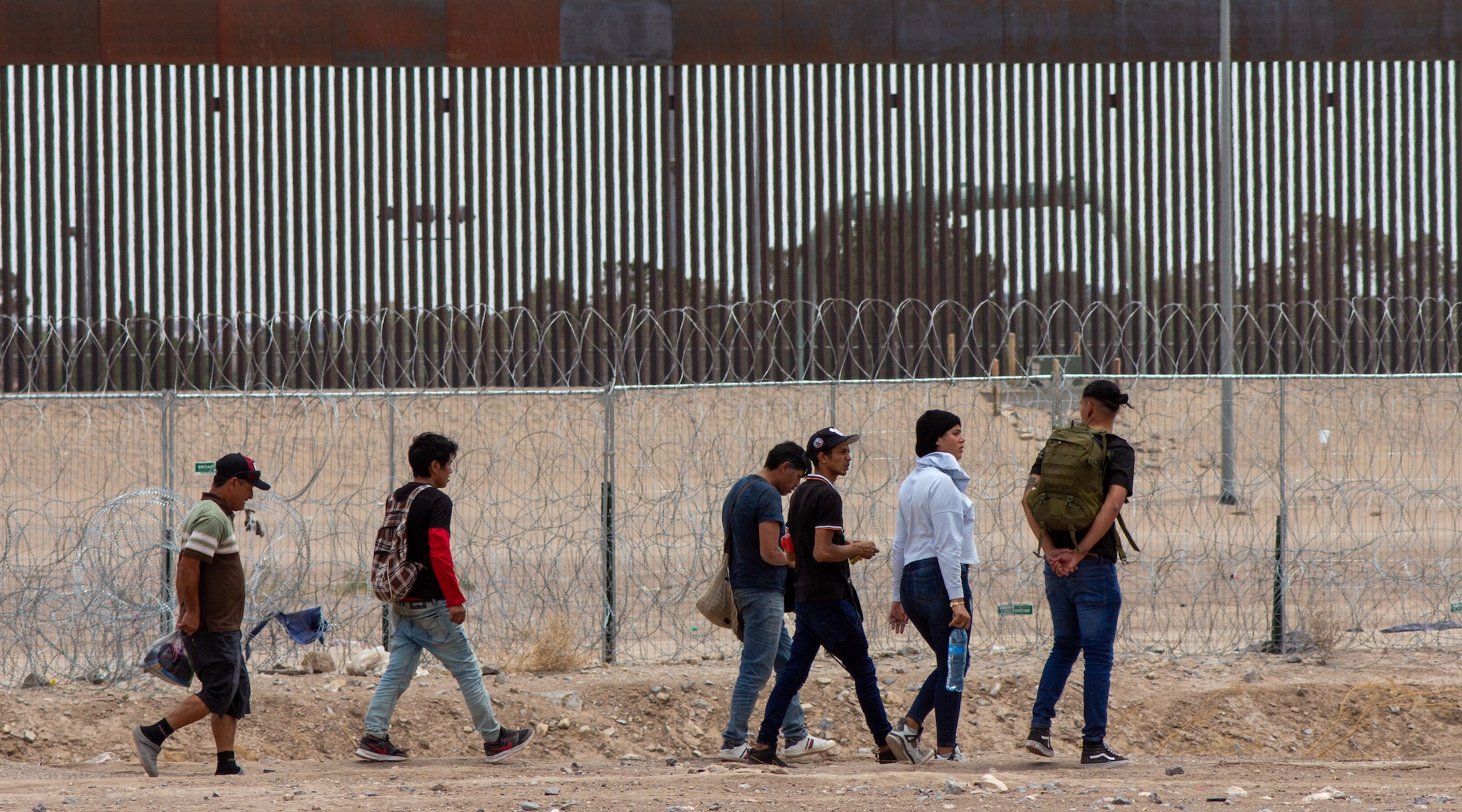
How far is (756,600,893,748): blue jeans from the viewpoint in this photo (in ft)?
17.6

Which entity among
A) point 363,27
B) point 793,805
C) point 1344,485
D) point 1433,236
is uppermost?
point 363,27

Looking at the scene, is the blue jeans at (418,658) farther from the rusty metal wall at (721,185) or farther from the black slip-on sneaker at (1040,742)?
the rusty metal wall at (721,185)

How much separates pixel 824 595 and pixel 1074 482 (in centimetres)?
108

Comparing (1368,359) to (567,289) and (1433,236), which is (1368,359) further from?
(567,289)

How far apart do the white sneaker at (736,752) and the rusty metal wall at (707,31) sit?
12497 mm

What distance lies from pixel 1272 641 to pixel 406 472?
958 centimetres

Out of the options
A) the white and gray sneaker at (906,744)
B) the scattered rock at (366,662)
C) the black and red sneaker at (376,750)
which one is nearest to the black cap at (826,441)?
the white and gray sneaker at (906,744)

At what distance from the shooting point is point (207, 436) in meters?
16.1

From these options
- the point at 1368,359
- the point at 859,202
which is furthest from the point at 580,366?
the point at 1368,359

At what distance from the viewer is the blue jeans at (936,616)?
5.26m

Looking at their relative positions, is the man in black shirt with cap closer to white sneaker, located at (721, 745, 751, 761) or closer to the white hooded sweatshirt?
white sneaker, located at (721, 745, 751, 761)

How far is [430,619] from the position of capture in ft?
17.8

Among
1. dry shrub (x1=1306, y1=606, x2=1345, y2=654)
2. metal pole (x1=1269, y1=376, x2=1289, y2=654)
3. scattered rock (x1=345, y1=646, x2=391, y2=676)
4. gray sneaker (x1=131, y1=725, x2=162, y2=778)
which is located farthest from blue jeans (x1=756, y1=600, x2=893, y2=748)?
dry shrub (x1=1306, y1=606, x2=1345, y2=654)

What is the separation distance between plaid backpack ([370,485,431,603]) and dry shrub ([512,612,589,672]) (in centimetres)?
204
